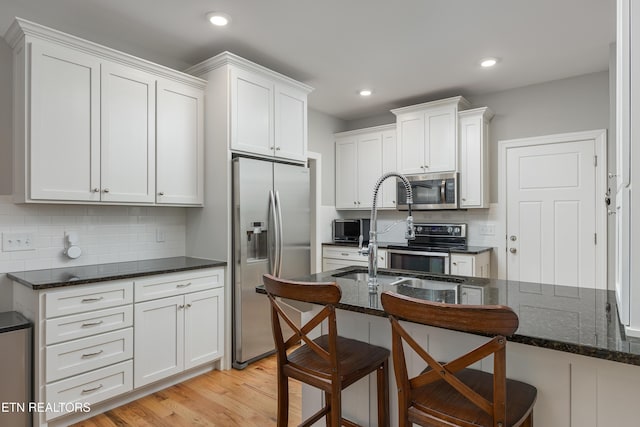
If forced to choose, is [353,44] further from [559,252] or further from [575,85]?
[559,252]

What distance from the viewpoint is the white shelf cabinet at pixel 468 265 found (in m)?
3.74

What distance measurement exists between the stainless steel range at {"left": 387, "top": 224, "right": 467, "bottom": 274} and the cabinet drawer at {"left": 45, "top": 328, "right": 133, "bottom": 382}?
2.78 metres

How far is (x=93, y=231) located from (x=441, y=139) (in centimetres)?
356

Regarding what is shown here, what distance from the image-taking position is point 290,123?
3.61 meters

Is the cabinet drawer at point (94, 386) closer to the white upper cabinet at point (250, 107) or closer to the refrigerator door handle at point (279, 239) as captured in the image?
the refrigerator door handle at point (279, 239)

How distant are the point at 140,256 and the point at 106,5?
1870 mm

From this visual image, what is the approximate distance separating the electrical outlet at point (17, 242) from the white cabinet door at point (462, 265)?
3605 mm

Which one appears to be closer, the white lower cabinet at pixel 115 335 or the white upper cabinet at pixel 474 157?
the white lower cabinet at pixel 115 335

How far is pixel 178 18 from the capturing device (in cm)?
262

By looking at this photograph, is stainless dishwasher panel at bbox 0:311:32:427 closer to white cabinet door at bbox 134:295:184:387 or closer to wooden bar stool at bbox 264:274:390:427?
white cabinet door at bbox 134:295:184:387

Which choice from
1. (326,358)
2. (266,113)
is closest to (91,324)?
(326,358)

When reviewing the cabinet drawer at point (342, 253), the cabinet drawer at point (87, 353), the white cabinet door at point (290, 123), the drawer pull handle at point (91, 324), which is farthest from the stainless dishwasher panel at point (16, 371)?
the cabinet drawer at point (342, 253)

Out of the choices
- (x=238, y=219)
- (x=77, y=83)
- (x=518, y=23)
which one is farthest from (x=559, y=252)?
(x=77, y=83)

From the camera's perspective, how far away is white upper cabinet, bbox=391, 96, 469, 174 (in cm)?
413
